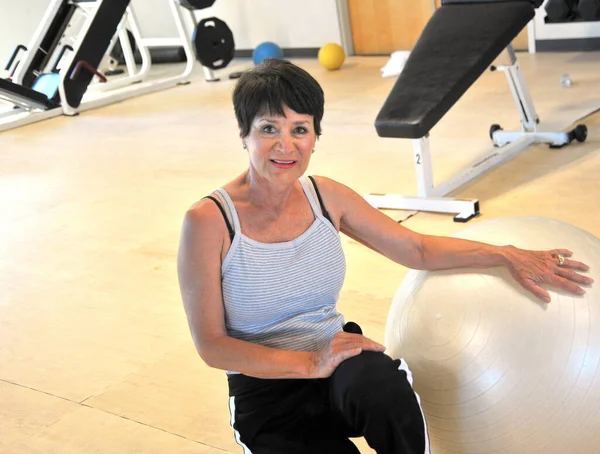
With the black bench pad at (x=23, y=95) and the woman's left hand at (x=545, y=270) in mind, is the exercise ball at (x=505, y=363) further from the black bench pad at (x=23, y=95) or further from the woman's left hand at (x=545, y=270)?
the black bench pad at (x=23, y=95)

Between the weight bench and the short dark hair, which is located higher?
the short dark hair

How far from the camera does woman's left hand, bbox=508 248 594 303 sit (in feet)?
4.62

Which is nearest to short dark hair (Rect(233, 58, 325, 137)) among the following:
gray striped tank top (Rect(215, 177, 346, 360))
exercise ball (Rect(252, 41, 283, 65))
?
gray striped tank top (Rect(215, 177, 346, 360))

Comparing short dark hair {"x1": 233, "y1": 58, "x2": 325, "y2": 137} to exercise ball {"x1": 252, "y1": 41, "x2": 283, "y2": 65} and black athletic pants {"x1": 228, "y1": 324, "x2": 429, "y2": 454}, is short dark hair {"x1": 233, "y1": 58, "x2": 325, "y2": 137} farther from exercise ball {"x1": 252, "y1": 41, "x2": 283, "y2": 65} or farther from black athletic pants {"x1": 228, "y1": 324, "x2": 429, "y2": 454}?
exercise ball {"x1": 252, "y1": 41, "x2": 283, "y2": 65}

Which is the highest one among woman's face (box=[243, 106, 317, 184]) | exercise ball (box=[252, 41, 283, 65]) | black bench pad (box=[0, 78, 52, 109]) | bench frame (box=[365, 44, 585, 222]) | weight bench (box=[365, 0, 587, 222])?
woman's face (box=[243, 106, 317, 184])

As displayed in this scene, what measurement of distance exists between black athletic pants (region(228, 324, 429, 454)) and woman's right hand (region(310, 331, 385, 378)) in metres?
0.01

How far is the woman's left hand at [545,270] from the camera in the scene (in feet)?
4.62

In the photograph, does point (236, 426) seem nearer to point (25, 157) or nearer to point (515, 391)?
point (515, 391)

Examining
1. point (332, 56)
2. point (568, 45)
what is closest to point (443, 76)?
point (568, 45)

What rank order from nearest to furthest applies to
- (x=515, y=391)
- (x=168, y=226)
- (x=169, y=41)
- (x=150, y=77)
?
(x=515, y=391)
(x=168, y=226)
(x=169, y=41)
(x=150, y=77)

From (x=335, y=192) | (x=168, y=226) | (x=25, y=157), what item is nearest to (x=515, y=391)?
(x=335, y=192)

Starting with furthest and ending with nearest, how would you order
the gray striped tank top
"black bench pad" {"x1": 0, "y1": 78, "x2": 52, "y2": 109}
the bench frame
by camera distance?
"black bench pad" {"x1": 0, "y1": 78, "x2": 52, "y2": 109} < the bench frame < the gray striped tank top

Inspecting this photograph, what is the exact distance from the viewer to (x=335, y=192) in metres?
1.50

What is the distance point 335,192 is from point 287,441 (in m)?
0.44
